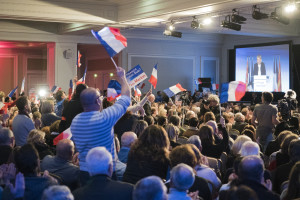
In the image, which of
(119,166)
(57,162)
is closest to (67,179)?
(57,162)

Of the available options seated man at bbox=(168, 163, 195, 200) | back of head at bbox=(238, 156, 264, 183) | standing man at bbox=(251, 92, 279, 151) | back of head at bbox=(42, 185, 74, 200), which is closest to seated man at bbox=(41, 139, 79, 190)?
seated man at bbox=(168, 163, 195, 200)

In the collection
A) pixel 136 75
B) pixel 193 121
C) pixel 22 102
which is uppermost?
pixel 136 75

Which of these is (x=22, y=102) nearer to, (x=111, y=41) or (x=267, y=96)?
(x=111, y=41)

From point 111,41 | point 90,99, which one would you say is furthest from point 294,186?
point 111,41

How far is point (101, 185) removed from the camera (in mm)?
2961

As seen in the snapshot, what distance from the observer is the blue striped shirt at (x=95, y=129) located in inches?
145

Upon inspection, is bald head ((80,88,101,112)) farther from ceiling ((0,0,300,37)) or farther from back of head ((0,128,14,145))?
ceiling ((0,0,300,37))

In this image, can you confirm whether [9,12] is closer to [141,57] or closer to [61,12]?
[61,12]

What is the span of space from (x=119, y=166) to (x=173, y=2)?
24.2ft

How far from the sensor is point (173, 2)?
11.1 meters

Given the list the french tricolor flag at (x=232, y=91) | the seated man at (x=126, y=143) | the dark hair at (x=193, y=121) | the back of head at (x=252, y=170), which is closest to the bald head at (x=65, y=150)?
the seated man at (x=126, y=143)

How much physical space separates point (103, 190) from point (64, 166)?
1371 millimetres

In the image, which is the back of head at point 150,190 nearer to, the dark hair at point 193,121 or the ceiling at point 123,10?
the dark hair at point 193,121

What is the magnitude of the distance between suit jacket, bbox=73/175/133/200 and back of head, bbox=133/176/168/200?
304 millimetres
